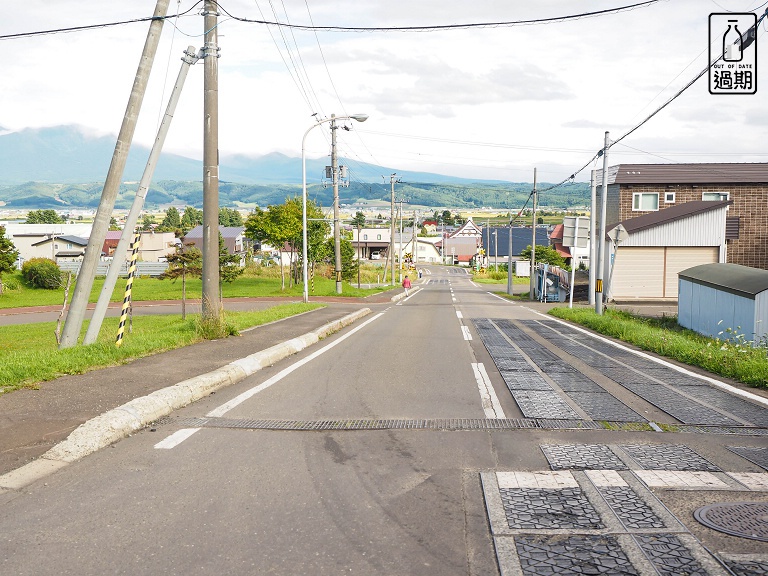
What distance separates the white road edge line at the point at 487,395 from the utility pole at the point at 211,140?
6517 mm

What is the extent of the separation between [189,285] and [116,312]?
22.7 metres

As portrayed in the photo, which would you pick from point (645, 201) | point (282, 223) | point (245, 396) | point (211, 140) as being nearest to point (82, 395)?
point (245, 396)

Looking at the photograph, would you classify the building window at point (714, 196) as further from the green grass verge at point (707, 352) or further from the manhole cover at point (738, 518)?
the manhole cover at point (738, 518)

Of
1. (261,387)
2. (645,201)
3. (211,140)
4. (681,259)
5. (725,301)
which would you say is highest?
(645,201)

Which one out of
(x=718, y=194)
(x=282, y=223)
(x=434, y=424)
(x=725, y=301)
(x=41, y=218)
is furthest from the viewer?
(x=41, y=218)

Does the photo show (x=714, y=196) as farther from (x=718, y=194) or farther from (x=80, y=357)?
(x=80, y=357)

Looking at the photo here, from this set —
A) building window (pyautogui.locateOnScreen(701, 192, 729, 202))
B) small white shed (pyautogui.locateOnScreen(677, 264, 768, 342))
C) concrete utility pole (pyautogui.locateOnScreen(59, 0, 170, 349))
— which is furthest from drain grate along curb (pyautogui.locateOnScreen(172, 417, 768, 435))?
building window (pyautogui.locateOnScreen(701, 192, 729, 202))

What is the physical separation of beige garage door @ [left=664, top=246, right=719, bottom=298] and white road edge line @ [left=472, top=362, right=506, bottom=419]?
99.0 feet

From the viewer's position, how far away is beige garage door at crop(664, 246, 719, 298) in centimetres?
3691

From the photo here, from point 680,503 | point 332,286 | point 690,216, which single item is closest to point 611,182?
point 690,216

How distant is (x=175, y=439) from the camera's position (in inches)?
242

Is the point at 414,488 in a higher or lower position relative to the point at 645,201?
lower

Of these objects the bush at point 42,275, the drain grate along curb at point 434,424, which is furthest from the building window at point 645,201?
the bush at point 42,275

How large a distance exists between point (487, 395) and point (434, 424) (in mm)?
1755
